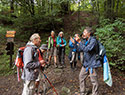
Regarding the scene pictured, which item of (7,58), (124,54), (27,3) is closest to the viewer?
(124,54)

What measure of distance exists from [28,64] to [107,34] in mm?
5283

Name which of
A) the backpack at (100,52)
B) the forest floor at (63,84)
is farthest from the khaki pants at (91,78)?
the forest floor at (63,84)

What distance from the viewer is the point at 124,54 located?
569 centimetres

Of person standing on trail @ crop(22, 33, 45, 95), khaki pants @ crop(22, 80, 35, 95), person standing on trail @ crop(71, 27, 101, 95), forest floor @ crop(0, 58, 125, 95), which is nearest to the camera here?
person standing on trail @ crop(22, 33, 45, 95)

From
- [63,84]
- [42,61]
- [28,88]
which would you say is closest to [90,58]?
[42,61]

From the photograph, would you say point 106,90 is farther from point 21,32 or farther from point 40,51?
point 21,32

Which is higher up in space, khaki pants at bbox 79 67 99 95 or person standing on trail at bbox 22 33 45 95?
person standing on trail at bbox 22 33 45 95

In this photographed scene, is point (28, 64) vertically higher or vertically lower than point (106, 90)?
higher

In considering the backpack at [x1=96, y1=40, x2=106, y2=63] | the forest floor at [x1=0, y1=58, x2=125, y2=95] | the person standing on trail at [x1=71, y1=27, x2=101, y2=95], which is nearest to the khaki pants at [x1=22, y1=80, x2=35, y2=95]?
the forest floor at [x1=0, y1=58, x2=125, y2=95]

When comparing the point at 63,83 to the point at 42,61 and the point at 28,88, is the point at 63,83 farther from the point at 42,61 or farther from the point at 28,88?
the point at 42,61

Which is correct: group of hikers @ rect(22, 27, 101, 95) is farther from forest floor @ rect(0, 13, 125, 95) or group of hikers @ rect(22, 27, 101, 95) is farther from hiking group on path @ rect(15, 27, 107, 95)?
forest floor @ rect(0, 13, 125, 95)

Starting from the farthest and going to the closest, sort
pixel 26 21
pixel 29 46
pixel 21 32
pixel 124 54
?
pixel 21 32, pixel 26 21, pixel 124 54, pixel 29 46

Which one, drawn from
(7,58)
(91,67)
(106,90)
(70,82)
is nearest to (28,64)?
(91,67)

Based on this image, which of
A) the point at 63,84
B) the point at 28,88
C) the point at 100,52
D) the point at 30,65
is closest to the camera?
the point at 30,65
